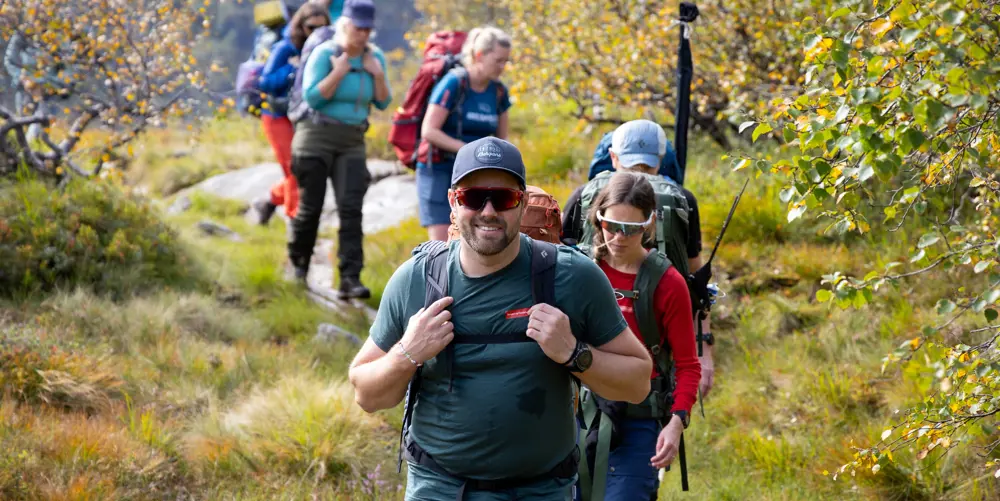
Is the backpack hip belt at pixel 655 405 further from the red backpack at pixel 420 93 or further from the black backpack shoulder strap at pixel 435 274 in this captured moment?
the red backpack at pixel 420 93

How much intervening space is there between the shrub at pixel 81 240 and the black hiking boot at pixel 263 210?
408cm

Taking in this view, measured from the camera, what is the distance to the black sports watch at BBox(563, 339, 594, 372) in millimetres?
2912

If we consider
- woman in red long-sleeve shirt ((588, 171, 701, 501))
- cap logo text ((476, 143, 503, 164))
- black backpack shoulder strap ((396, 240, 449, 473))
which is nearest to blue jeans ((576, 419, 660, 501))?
woman in red long-sleeve shirt ((588, 171, 701, 501))

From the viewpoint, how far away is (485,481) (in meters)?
3.07

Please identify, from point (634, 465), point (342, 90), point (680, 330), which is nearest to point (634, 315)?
point (680, 330)

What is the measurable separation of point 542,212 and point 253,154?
14738 mm

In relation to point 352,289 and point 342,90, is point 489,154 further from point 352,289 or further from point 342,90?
point 352,289

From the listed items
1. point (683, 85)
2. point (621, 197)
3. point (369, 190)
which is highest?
point (683, 85)

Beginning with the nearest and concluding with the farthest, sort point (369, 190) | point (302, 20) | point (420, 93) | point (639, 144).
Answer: point (639, 144)
point (420, 93)
point (302, 20)
point (369, 190)

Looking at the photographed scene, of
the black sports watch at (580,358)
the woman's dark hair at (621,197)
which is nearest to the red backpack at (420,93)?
the woman's dark hair at (621,197)

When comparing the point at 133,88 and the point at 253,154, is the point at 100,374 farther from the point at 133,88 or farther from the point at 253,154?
the point at 253,154

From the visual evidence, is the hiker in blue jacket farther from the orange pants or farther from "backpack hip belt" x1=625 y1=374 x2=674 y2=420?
"backpack hip belt" x1=625 y1=374 x2=674 y2=420

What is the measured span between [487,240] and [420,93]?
4536mm

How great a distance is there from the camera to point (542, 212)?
3941 mm
